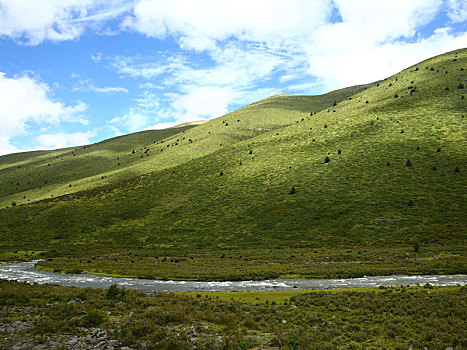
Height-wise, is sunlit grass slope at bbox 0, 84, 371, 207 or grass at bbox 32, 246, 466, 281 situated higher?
sunlit grass slope at bbox 0, 84, 371, 207

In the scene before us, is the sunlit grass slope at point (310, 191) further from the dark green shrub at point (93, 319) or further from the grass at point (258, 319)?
the dark green shrub at point (93, 319)

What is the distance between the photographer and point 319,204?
214 ft

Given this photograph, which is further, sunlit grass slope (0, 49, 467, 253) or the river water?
sunlit grass slope (0, 49, 467, 253)

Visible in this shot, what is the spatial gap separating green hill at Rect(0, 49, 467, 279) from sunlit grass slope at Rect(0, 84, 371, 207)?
235 cm

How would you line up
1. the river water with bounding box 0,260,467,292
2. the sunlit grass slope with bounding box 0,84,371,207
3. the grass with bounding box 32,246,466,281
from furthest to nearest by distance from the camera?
the sunlit grass slope with bounding box 0,84,371,207
the grass with bounding box 32,246,466,281
the river water with bounding box 0,260,467,292

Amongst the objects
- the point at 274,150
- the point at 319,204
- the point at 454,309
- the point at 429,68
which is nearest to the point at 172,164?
the point at 274,150

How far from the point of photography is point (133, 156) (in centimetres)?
14238

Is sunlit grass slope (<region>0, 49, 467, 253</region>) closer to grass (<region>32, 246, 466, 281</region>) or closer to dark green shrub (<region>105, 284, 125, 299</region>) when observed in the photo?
grass (<region>32, 246, 466, 281</region>)

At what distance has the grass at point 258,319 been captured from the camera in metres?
14.2

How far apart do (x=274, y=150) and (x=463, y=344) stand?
8727 centimetres

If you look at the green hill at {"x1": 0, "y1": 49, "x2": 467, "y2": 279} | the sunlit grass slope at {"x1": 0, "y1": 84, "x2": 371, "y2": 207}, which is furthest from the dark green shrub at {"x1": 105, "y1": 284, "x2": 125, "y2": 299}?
the sunlit grass slope at {"x1": 0, "y1": 84, "x2": 371, "y2": 207}

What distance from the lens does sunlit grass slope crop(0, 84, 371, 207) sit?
113 metres

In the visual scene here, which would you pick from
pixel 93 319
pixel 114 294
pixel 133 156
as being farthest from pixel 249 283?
pixel 133 156

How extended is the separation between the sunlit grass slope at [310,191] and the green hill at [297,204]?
38 centimetres
